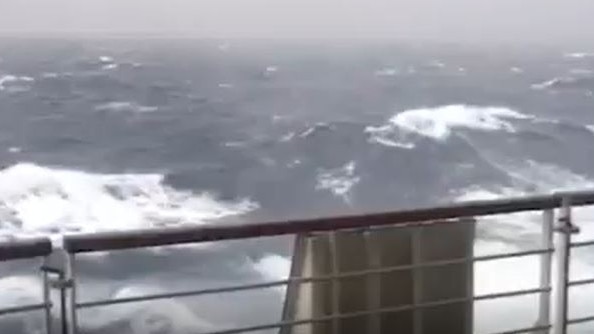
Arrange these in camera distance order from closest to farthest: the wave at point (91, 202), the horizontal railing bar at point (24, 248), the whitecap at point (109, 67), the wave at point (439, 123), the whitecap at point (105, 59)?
the horizontal railing bar at point (24, 248), the wave at point (91, 202), the wave at point (439, 123), the whitecap at point (109, 67), the whitecap at point (105, 59)

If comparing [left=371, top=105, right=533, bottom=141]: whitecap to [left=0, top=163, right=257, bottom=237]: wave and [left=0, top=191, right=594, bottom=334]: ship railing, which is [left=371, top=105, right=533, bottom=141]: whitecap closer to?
[left=0, top=163, right=257, bottom=237]: wave

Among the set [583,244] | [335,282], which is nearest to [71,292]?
[335,282]

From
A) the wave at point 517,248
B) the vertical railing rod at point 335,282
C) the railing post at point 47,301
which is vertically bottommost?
the railing post at point 47,301

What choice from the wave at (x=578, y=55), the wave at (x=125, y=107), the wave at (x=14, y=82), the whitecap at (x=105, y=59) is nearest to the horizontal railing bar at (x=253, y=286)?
the wave at (x=125, y=107)

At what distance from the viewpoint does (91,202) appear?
7289 millimetres

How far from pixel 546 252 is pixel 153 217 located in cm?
559

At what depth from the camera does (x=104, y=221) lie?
669cm

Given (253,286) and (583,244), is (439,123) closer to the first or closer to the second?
(583,244)

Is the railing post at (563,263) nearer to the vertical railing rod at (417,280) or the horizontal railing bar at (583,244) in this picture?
the horizontal railing bar at (583,244)

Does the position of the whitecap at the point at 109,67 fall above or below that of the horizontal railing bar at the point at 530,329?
above

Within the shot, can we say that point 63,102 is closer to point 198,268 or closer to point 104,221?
point 104,221

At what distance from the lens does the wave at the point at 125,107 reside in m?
10.5

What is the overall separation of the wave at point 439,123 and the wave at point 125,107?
2664mm

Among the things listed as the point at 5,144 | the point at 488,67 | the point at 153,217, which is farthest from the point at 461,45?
the point at 153,217
